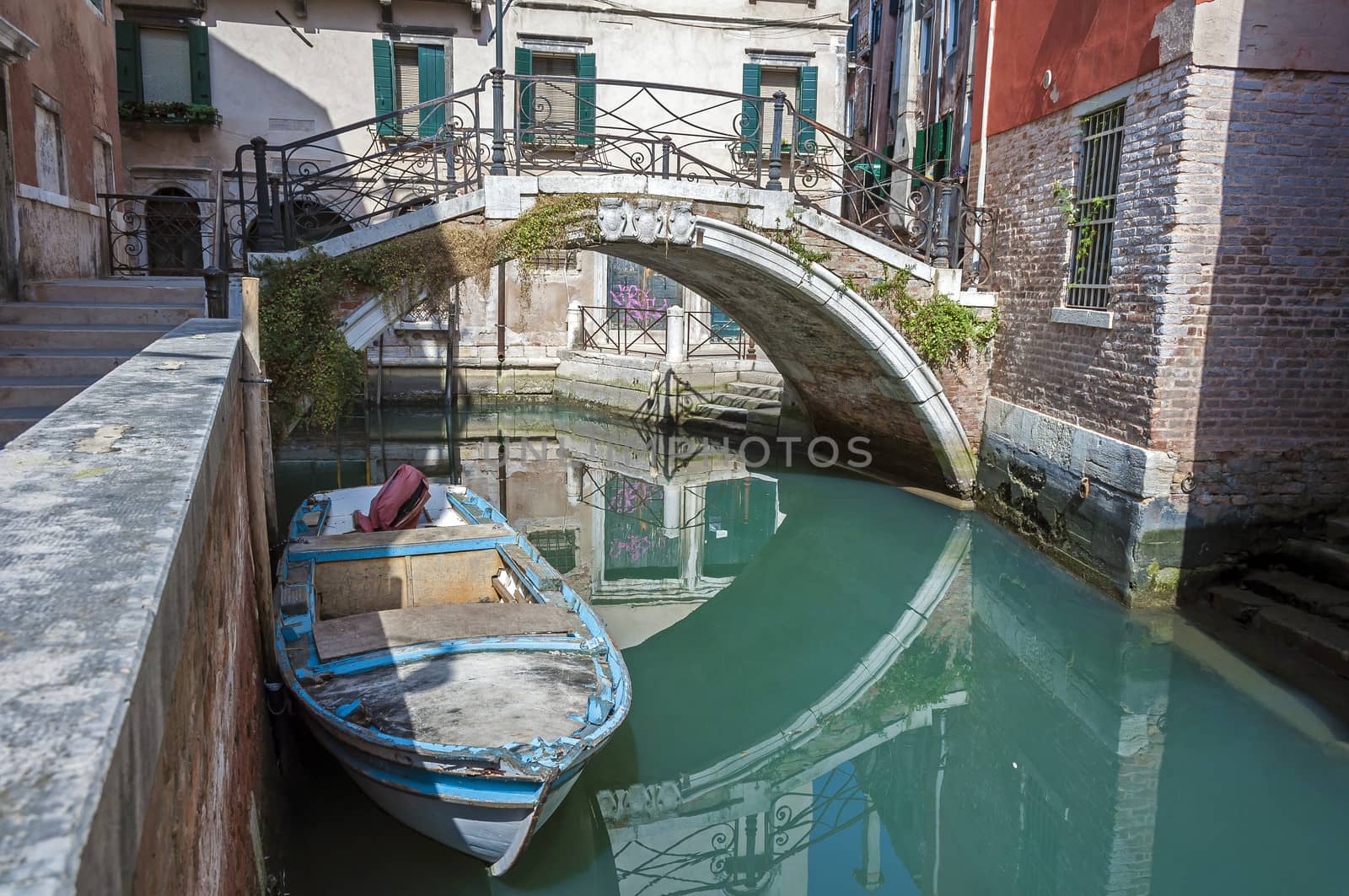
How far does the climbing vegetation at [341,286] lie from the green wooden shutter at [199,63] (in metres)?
7.46

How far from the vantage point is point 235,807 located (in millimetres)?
2699

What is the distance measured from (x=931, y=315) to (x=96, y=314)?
626cm

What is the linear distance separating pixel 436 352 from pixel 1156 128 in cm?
1078

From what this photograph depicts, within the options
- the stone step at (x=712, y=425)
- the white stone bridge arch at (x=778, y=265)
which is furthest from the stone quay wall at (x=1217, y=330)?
the stone step at (x=712, y=425)

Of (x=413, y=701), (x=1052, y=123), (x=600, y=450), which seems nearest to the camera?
(x=413, y=701)

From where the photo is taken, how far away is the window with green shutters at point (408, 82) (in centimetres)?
1338

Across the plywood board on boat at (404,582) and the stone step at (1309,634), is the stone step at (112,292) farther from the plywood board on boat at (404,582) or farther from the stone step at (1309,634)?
the stone step at (1309,634)

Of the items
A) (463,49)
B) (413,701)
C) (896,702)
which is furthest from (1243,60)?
(463,49)

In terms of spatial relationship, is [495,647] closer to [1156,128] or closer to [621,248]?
[1156,128]

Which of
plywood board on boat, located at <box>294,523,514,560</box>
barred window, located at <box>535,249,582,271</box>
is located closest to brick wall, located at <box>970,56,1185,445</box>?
plywood board on boat, located at <box>294,523,514,560</box>

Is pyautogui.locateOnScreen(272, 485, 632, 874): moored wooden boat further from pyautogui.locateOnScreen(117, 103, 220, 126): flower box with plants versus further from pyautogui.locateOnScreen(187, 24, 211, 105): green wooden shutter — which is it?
pyautogui.locateOnScreen(187, 24, 211, 105): green wooden shutter

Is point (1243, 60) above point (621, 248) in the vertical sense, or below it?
above

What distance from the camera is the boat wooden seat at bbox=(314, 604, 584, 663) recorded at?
4262 millimetres

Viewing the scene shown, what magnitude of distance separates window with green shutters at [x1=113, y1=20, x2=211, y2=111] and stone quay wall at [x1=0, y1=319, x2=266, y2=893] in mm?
11885
